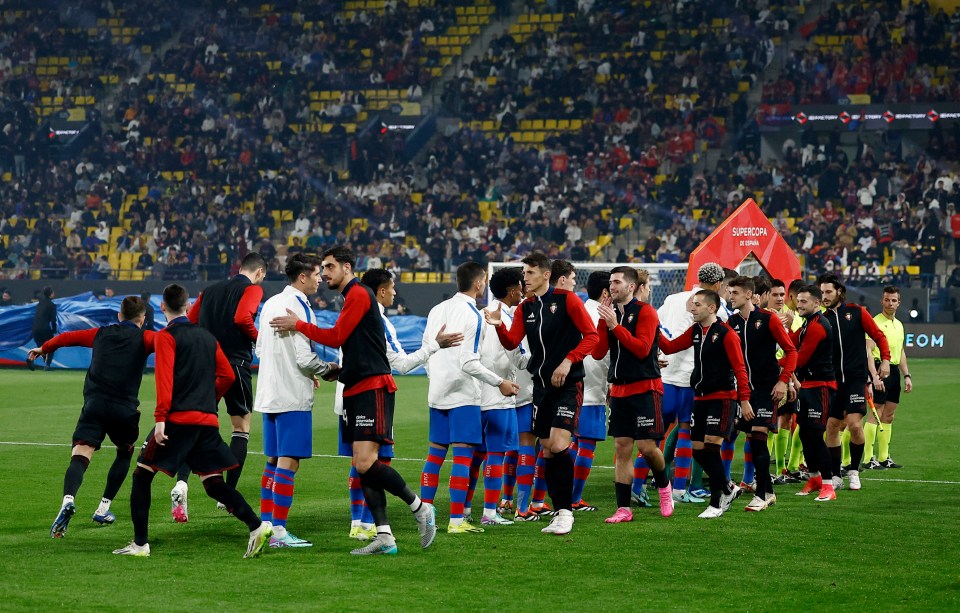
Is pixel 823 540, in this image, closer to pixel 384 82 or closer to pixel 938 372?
pixel 938 372

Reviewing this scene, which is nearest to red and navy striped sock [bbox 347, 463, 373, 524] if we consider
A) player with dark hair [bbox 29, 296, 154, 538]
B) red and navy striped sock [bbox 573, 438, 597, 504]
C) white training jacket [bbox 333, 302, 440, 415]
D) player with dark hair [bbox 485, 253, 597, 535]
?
white training jacket [bbox 333, 302, 440, 415]

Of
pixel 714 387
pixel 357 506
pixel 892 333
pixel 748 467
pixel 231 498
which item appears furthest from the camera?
pixel 892 333

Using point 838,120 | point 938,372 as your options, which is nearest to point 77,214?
point 838,120

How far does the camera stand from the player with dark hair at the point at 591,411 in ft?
33.3

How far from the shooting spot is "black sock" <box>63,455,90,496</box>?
29.0ft

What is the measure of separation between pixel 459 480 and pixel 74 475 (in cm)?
276

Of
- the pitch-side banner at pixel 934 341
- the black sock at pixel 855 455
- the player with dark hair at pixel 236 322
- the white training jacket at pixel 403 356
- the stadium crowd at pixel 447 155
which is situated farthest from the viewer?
the stadium crowd at pixel 447 155

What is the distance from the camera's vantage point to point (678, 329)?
39.0 feet

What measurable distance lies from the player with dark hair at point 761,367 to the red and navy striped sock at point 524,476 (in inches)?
74.5

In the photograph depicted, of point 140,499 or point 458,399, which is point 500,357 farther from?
point 140,499

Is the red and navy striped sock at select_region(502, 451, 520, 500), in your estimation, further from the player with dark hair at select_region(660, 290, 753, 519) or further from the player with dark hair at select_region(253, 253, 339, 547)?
the player with dark hair at select_region(253, 253, 339, 547)

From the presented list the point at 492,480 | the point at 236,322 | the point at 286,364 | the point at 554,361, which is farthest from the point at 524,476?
the point at 236,322

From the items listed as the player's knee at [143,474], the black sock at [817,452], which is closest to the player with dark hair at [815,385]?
the black sock at [817,452]

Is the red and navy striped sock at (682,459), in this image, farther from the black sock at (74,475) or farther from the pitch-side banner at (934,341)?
the pitch-side banner at (934,341)
